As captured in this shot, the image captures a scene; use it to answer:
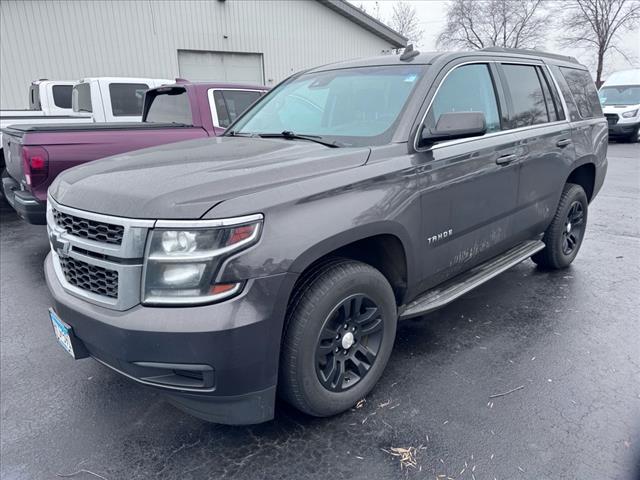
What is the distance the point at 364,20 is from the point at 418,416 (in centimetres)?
1775

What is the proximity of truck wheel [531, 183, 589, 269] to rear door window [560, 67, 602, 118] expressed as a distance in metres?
0.78

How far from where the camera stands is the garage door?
49.5ft

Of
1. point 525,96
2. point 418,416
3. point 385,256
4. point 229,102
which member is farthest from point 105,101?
point 418,416

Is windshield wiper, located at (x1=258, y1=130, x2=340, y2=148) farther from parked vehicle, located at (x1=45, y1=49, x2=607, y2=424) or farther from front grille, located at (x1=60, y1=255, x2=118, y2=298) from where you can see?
front grille, located at (x1=60, y1=255, x2=118, y2=298)

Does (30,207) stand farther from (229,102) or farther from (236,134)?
(229,102)

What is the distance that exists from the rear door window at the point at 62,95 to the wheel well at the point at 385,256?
9301mm

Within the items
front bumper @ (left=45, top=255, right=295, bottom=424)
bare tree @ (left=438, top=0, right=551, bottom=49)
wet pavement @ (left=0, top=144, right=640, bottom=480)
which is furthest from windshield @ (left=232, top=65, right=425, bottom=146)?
bare tree @ (left=438, top=0, right=551, bottom=49)

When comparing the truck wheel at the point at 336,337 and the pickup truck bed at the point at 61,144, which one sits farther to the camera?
the pickup truck bed at the point at 61,144

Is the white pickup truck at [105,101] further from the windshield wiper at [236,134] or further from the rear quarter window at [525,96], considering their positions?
the rear quarter window at [525,96]

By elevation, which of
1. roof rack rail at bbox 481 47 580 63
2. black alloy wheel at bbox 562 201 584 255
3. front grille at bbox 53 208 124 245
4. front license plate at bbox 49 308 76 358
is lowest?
black alloy wheel at bbox 562 201 584 255

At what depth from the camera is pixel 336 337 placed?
7.93 ft

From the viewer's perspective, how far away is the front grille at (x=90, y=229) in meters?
1.97

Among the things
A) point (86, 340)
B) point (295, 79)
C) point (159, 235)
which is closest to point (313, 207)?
point (159, 235)

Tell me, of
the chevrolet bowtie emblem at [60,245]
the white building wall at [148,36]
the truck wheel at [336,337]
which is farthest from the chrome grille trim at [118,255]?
the white building wall at [148,36]
